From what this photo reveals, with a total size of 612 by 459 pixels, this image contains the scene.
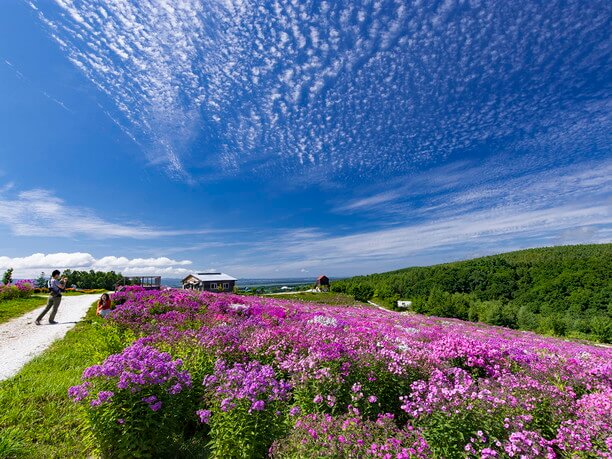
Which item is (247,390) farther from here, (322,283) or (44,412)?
(322,283)

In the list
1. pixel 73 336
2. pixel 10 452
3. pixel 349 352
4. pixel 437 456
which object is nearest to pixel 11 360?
pixel 73 336

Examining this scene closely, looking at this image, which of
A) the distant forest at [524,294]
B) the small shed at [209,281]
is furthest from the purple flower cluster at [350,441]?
the small shed at [209,281]

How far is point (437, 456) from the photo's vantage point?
3426mm

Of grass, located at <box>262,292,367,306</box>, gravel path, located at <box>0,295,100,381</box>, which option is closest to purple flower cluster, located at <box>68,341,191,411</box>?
gravel path, located at <box>0,295,100,381</box>

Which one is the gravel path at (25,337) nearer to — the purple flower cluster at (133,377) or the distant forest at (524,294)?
the purple flower cluster at (133,377)

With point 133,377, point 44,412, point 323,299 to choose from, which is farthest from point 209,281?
point 133,377

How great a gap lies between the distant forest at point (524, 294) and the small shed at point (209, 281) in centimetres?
2580

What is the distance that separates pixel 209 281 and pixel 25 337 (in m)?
44.4

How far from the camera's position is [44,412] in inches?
229

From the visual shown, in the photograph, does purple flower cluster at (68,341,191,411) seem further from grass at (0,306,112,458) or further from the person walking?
the person walking

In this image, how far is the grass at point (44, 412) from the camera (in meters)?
4.68

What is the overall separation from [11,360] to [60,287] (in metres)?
7.48

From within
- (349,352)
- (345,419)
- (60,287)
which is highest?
(60,287)

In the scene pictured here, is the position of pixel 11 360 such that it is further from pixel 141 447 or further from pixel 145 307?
pixel 141 447
